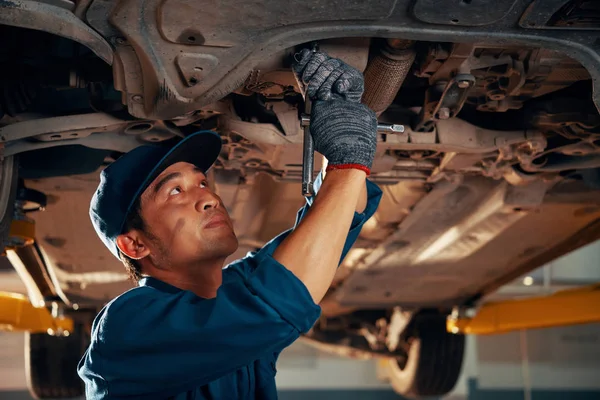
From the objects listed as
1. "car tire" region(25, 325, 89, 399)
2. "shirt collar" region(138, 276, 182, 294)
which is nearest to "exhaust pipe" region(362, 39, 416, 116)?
"shirt collar" region(138, 276, 182, 294)

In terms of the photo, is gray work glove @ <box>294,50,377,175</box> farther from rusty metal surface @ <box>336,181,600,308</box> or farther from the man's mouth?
rusty metal surface @ <box>336,181,600,308</box>

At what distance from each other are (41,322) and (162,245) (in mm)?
3773

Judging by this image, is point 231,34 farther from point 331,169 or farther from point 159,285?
point 159,285

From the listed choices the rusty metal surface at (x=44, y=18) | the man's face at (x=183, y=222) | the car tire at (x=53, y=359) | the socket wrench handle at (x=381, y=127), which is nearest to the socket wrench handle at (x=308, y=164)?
the socket wrench handle at (x=381, y=127)

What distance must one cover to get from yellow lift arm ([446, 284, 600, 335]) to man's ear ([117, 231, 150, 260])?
4.02 m

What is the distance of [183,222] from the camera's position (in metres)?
2.04

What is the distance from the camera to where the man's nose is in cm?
206

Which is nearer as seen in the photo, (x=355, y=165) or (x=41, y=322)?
(x=355, y=165)

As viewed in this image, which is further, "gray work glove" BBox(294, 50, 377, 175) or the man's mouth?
the man's mouth

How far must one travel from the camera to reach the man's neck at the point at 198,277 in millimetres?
2041

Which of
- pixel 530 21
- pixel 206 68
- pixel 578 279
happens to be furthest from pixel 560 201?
pixel 578 279

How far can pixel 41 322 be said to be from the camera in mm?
5488

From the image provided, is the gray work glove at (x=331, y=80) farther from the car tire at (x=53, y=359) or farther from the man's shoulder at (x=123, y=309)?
the car tire at (x=53, y=359)

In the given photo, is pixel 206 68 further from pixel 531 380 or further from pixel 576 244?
pixel 531 380
